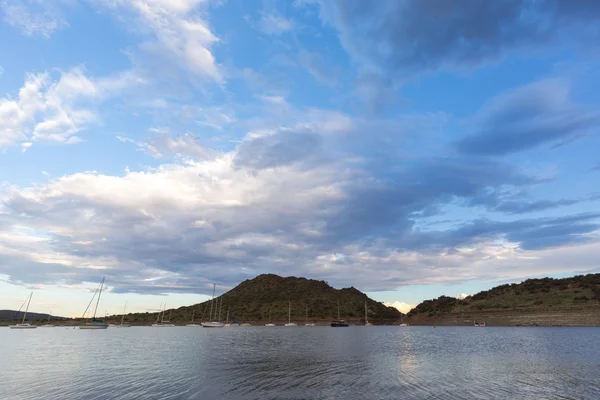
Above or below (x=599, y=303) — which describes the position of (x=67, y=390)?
below

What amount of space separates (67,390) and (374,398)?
2863cm

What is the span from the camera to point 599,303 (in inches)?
7111

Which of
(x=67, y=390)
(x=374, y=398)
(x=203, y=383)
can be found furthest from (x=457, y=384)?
(x=67, y=390)

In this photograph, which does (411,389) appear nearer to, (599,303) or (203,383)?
(203,383)

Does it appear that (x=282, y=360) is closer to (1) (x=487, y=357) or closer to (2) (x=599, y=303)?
(1) (x=487, y=357)

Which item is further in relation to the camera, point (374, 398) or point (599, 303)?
point (599, 303)

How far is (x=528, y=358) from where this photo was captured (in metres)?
59.5

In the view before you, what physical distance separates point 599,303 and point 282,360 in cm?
19397

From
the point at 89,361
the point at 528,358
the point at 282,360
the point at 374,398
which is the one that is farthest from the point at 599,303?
the point at 89,361

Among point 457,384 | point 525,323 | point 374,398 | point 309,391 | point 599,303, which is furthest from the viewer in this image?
point 525,323

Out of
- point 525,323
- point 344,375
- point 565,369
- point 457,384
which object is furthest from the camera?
point 525,323

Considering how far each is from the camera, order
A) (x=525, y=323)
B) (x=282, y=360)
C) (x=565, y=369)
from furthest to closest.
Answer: (x=525, y=323)
(x=282, y=360)
(x=565, y=369)

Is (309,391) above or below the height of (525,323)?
below

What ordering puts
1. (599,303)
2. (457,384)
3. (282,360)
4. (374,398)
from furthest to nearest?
(599,303) → (282,360) → (457,384) → (374,398)
